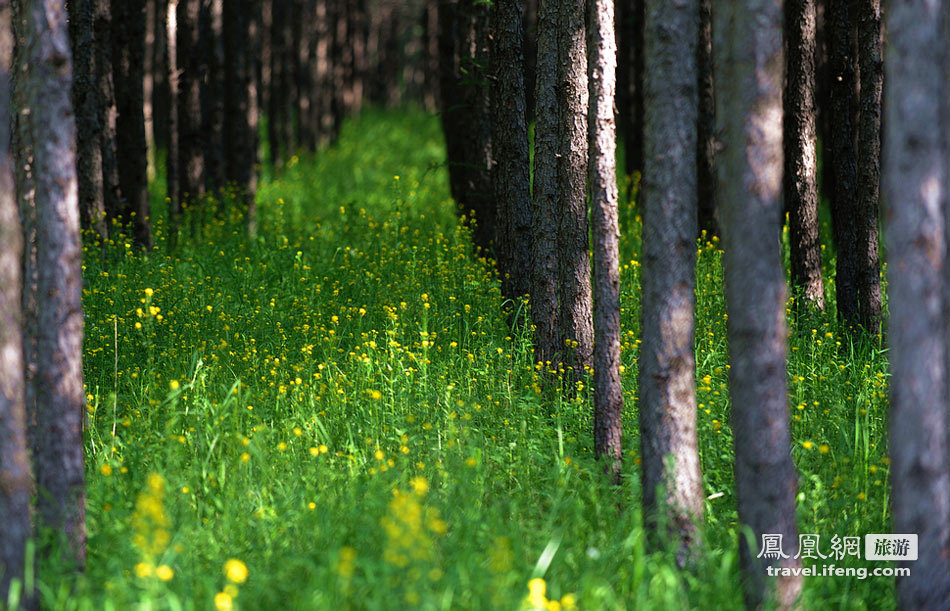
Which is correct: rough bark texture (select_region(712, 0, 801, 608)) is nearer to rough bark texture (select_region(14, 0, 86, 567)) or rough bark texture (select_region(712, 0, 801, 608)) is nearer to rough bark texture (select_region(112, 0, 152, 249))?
rough bark texture (select_region(14, 0, 86, 567))

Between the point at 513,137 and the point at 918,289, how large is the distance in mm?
5096

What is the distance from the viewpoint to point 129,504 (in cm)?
518

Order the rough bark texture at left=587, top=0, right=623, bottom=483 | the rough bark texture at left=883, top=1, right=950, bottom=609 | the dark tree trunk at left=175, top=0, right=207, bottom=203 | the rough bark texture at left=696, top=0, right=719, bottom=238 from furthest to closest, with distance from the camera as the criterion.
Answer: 1. the dark tree trunk at left=175, top=0, right=207, bottom=203
2. the rough bark texture at left=696, top=0, right=719, bottom=238
3. the rough bark texture at left=587, top=0, right=623, bottom=483
4. the rough bark texture at left=883, top=1, right=950, bottom=609

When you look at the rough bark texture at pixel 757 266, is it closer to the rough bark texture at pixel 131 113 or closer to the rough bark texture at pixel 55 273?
the rough bark texture at pixel 55 273

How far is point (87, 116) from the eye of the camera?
35.6 ft

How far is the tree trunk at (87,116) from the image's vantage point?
10531 millimetres

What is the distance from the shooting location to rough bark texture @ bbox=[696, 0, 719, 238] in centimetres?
1173

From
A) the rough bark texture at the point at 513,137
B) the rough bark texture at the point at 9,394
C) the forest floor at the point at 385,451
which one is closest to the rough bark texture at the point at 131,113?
the forest floor at the point at 385,451

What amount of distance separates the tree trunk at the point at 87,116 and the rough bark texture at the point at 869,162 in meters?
8.13

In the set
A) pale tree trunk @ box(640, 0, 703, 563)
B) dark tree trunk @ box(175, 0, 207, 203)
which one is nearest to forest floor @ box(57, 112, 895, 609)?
pale tree trunk @ box(640, 0, 703, 563)

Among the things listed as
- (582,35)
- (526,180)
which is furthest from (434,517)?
(526,180)

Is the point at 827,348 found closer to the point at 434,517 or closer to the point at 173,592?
the point at 434,517

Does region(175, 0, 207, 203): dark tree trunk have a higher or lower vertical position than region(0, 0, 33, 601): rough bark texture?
higher

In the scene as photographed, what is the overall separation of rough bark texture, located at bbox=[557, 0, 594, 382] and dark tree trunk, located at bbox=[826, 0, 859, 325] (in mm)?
3203
